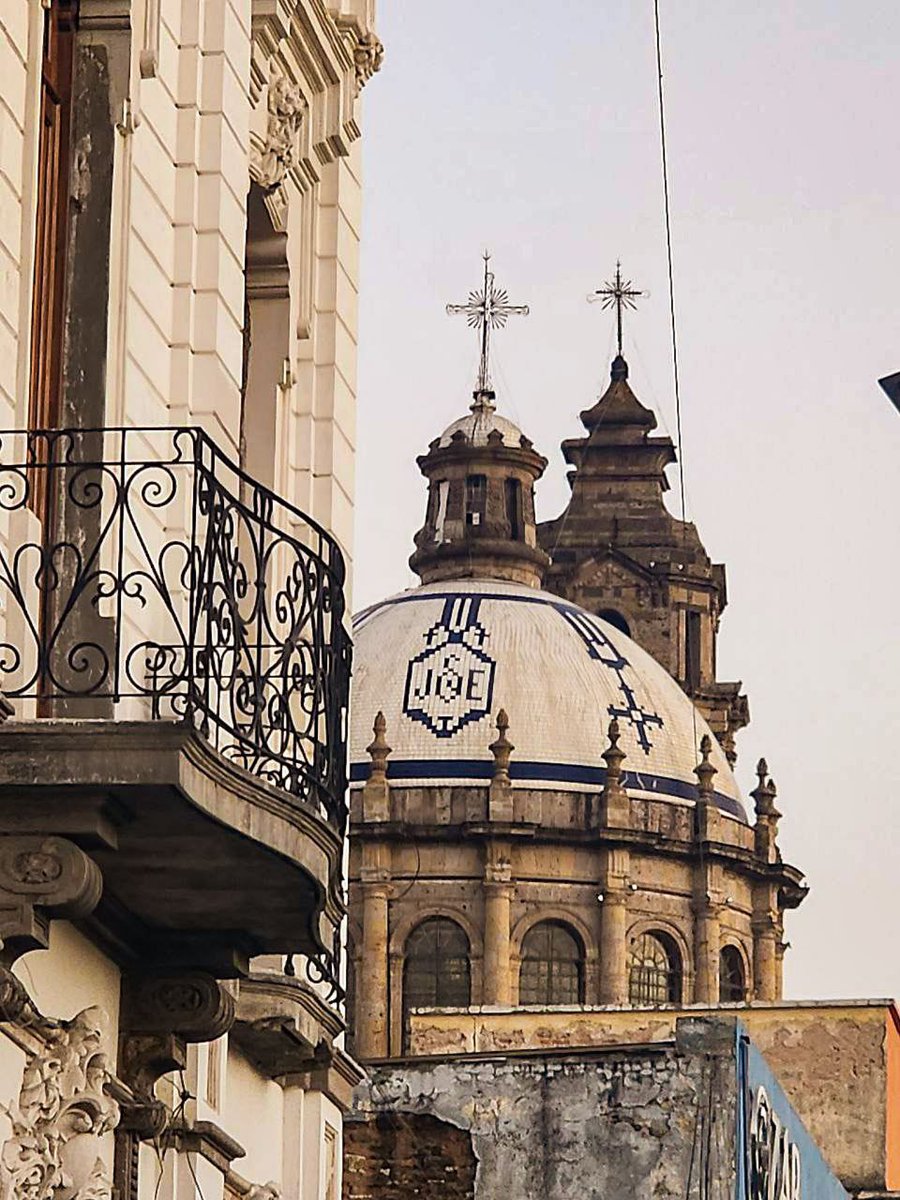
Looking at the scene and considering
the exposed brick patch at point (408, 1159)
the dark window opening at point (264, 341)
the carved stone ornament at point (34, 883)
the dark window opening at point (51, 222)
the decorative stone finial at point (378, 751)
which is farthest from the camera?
the decorative stone finial at point (378, 751)

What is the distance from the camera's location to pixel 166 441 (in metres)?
12.9

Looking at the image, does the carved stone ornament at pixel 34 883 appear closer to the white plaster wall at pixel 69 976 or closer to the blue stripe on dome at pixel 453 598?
the white plaster wall at pixel 69 976

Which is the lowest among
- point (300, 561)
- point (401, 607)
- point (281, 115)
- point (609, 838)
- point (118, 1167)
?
point (118, 1167)

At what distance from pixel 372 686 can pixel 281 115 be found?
43.8 metres

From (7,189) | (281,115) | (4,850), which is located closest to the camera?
(4,850)

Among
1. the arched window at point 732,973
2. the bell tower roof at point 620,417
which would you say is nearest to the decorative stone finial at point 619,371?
the bell tower roof at point 620,417

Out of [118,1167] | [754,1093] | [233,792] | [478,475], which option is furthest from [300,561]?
[478,475]

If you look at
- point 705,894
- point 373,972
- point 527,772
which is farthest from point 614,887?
point 373,972

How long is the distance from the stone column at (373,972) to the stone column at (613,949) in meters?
3.48

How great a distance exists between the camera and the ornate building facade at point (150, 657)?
10422 mm

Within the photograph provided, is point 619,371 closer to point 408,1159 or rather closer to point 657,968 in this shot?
point 657,968

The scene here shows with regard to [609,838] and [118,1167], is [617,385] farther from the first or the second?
[118,1167]

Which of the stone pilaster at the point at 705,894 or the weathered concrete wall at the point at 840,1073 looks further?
the stone pilaster at the point at 705,894

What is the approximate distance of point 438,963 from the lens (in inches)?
2323
